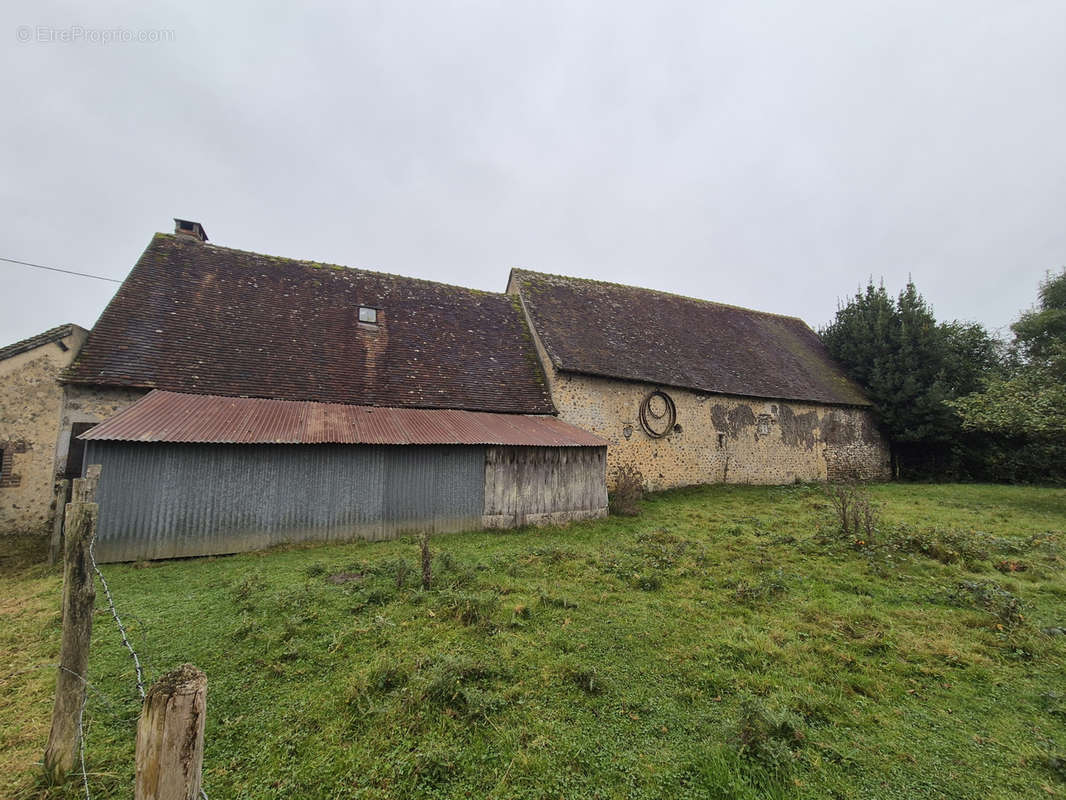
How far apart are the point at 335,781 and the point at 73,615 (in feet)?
6.56

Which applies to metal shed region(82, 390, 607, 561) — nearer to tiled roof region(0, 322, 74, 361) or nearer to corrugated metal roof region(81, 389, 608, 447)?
corrugated metal roof region(81, 389, 608, 447)

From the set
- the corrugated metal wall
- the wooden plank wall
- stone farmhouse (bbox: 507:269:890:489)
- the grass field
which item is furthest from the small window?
stone farmhouse (bbox: 507:269:890:489)

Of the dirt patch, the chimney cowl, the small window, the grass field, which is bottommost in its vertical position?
the grass field

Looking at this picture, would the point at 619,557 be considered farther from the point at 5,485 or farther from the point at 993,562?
the point at 5,485

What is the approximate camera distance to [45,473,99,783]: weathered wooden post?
2.79m

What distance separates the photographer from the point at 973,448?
1948 cm

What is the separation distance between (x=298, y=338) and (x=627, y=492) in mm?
10623

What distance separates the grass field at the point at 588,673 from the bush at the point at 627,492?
4.25 m

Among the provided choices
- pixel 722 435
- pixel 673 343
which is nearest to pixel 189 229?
pixel 673 343

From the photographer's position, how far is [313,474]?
31.4ft

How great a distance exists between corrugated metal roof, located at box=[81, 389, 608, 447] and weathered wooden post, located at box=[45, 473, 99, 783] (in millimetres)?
6354

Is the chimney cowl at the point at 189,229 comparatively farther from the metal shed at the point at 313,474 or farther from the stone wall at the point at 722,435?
the stone wall at the point at 722,435

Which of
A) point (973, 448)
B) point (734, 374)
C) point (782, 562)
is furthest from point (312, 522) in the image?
point (973, 448)

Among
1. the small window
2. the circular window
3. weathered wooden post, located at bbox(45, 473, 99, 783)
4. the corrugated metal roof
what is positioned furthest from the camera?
the circular window
